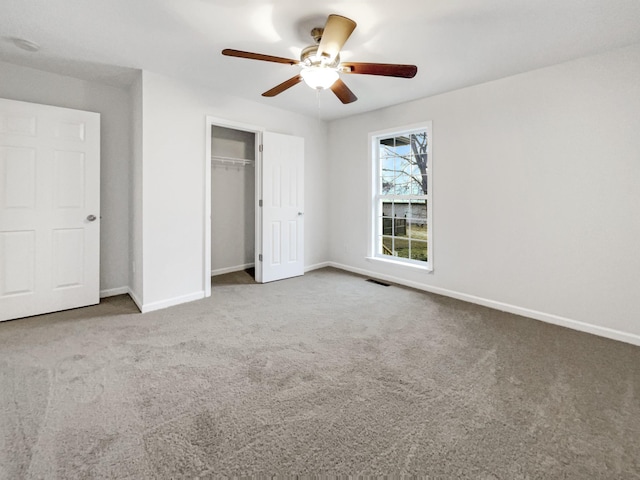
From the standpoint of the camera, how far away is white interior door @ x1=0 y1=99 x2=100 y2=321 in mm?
2941

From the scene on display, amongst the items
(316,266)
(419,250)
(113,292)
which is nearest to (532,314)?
(419,250)

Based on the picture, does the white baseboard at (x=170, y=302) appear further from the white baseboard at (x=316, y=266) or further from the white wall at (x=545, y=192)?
the white wall at (x=545, y=192)

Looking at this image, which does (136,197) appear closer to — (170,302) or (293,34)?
(170,302)

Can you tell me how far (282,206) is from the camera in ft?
14.9

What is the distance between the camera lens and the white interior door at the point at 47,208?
2.94 m

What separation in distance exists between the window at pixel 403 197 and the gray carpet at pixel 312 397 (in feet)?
4.80

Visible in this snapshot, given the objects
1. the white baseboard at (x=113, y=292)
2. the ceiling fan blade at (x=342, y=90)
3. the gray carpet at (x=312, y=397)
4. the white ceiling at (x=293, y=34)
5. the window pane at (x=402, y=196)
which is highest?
the white ceiling at (x=293, y=34)

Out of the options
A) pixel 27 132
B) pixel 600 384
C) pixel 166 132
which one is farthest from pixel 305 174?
pixel 600 384

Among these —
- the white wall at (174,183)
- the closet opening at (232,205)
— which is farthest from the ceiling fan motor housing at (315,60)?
the closet opening at (232,205)

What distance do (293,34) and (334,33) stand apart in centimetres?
63

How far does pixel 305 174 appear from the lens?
4934 mm

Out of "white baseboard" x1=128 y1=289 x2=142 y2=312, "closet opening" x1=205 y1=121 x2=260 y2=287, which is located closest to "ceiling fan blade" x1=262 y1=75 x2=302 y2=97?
"closet opening" x1=205 y1=121 x2=260 y2=287

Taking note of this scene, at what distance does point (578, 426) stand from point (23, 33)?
179 inches

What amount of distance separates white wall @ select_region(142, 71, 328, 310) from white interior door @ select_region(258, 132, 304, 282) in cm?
72
